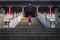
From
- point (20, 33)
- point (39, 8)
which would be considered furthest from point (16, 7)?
point (20, 33)

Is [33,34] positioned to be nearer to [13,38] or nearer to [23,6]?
[13,38]

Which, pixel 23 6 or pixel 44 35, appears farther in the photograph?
pixel 23 6

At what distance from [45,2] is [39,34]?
3110 cm

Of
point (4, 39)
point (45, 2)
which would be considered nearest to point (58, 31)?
point (4, 39)

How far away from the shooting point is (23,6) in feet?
145

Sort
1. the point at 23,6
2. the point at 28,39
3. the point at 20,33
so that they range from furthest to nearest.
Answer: the point at 23,6, the point at 20,33, the point at 28,39

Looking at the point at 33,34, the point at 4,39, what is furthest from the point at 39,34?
the point at 4,39

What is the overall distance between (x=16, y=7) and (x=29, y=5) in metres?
3.32

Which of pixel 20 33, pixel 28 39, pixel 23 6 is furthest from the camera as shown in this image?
pixel 23 6

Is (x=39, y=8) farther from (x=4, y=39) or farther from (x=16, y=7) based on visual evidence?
A: (x=4, y=39)

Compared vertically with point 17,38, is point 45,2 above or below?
above

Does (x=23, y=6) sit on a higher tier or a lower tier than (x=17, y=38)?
higher

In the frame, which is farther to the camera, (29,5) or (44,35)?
(29,5)

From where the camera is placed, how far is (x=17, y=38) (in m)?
13.1
